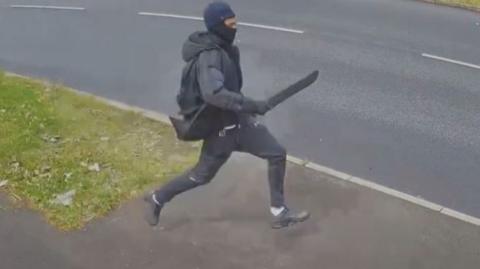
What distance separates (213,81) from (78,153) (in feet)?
9.69

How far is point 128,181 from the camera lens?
7.56 m

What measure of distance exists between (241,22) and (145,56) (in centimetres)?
265

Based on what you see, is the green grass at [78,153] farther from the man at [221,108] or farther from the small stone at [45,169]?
the man at [221,108]

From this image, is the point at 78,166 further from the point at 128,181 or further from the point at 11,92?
the point at 11,92

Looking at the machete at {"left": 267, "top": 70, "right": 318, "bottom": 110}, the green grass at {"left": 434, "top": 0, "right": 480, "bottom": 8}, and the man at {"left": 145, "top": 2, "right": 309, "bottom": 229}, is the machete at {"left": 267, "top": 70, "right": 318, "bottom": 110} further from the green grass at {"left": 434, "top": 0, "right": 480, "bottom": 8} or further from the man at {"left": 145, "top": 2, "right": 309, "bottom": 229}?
the green grass at {"left": 434, "top": 0, "right": 480, "bottom": 8}

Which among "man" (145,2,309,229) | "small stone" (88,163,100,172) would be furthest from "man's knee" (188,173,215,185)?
"small stone" (88,163,100,172)

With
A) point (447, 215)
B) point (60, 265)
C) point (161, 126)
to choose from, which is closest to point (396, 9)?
point (161, 126)

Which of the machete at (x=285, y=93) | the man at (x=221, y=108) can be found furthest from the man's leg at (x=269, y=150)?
the machete at (x=285, y=93)

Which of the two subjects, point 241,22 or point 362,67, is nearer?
point 362,67

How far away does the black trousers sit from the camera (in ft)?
20.5

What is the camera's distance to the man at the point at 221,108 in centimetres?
564

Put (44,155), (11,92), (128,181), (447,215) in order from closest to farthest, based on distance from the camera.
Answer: (447,215) → (128,181) → (44,155) → (11,92)

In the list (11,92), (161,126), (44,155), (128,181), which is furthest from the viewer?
(11,92)

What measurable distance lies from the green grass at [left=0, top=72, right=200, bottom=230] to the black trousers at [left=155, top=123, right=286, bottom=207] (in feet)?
3.79
